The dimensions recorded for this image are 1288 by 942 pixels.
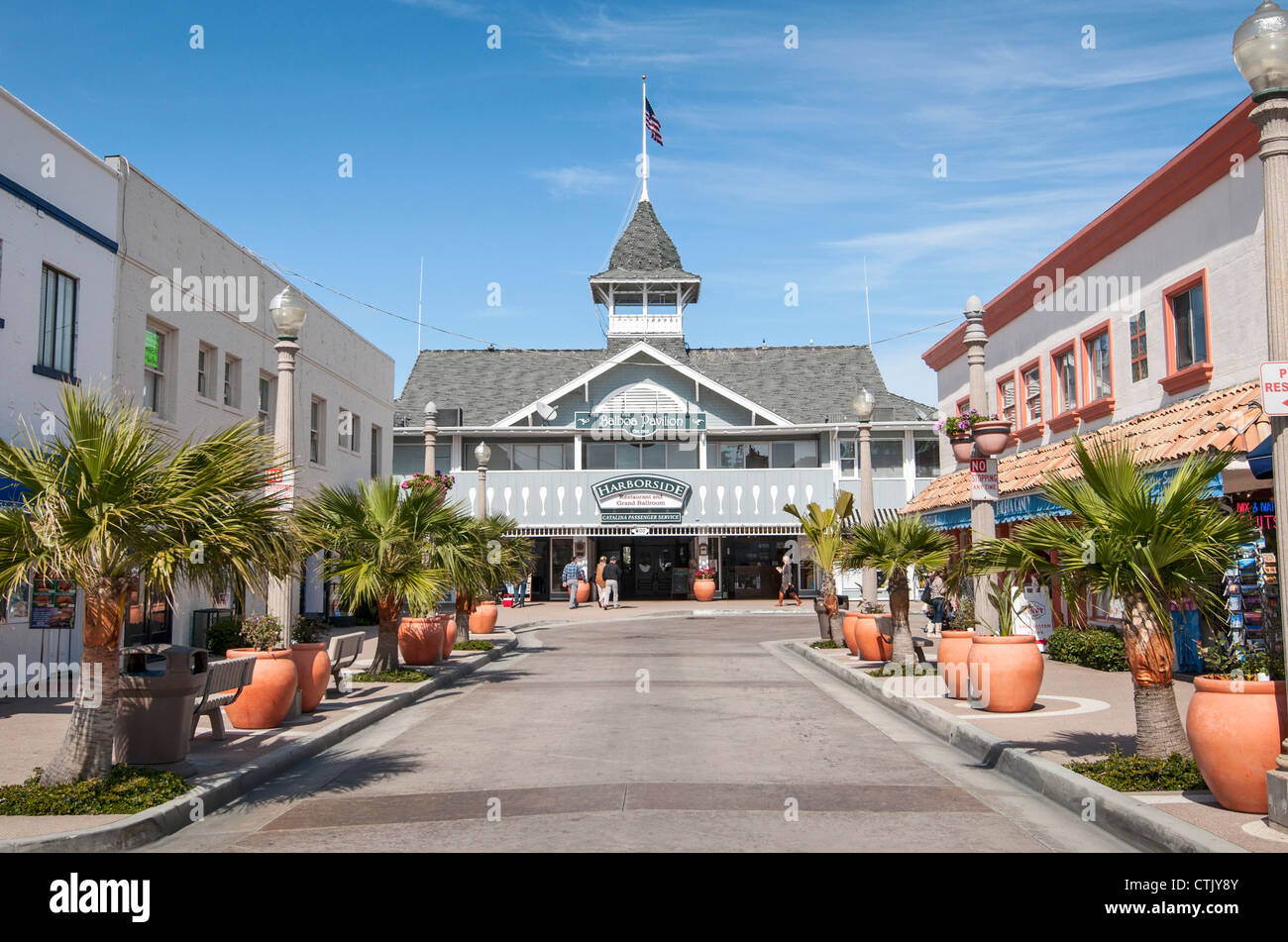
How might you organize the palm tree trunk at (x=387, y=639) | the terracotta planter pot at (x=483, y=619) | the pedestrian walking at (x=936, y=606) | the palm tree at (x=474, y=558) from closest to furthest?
the palm tree trunk at (x=387, y=639)
the palm tree at (x=474, y=558)
the pedestrian walking at (x=936, y=606)
the terracotta planter pot at (x=483, y=619)

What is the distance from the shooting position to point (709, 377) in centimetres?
3853

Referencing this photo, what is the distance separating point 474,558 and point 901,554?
657 cm

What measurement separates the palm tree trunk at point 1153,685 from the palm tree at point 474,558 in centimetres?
959

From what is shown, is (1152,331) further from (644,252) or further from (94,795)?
(644,252)

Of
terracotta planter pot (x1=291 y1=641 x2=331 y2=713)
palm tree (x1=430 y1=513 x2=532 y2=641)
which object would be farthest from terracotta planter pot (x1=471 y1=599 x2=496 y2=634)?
terracotta planter pot (x1=291 y1=641 x2=331 y2=713)

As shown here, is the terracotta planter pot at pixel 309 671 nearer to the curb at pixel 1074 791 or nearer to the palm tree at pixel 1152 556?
the curb at pixel 1074 791

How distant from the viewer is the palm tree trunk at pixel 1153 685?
7824 mm

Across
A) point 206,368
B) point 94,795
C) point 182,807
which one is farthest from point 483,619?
point 94,795

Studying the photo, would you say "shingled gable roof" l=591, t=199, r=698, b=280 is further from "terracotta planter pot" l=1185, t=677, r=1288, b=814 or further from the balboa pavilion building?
"terracotta planter pot" l=1185, t=677, r=1288, b=814

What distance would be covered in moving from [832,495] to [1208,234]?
23685 millimetres

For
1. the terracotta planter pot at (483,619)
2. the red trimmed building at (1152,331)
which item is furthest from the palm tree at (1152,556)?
the terracotta planter pot at (483,619)

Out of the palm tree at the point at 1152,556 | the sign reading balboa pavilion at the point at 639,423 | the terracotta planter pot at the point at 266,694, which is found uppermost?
the sign reading balboa pavilion at the point at 639,423
